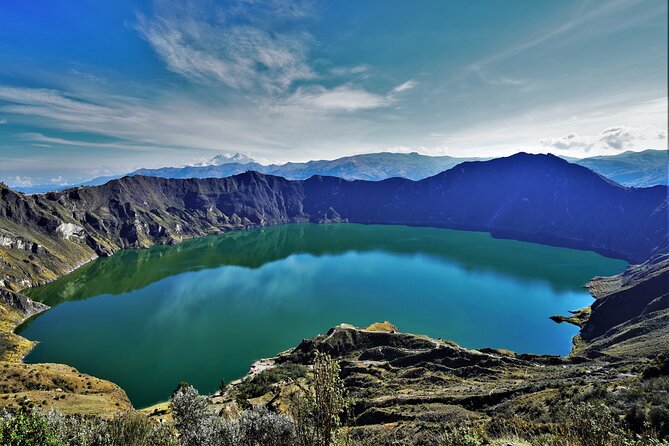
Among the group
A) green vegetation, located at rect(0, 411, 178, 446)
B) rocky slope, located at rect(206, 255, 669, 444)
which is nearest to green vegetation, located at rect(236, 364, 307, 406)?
rocky slope, located at rect(206, 255, 669, 444)

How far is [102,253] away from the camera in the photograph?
623 feet

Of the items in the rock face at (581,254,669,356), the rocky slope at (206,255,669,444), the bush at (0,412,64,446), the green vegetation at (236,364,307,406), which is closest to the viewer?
the bush at (0,412,64,446)

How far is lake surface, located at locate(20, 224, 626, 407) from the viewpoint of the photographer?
229 feet

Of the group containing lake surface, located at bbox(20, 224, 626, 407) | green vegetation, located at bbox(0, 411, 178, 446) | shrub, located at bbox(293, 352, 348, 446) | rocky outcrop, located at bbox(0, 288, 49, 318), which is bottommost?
lake surface, located at bbox(20, 224, 626, 407)

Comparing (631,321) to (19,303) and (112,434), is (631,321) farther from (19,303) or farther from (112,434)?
(19,303)

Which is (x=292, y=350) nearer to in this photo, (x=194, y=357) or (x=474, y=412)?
(x=194, y=357)

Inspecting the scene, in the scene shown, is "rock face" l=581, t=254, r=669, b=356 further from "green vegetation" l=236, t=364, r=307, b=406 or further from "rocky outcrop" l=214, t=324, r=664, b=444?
"green vegetation" l=236, t=364, r=307, b=406

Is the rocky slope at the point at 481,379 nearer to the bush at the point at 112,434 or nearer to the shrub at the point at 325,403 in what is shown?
the shrub at the point at 325,403

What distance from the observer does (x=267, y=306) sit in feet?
329

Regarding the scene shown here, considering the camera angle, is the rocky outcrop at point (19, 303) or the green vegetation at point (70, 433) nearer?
the green vegetation at point (70, 433)

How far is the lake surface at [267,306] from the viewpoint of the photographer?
2744 inches

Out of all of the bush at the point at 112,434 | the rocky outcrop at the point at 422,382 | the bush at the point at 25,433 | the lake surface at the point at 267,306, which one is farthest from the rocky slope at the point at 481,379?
the lake surface at the point at 267,306

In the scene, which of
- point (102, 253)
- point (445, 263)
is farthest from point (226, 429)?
point (102, 253)

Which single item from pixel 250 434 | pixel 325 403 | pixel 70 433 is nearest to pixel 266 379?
pixel 250 434
